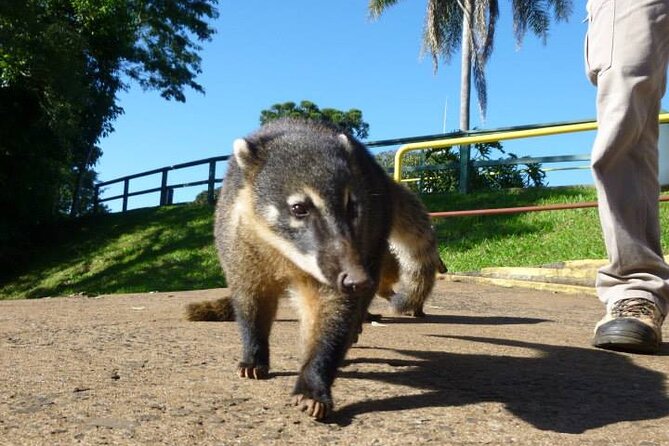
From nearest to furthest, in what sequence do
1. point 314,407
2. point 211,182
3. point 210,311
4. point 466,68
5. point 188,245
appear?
→ point 314,407, point 210,311, point 188,245, point 211,182, point 466,68

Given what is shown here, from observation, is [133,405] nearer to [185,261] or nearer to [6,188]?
[185,261]

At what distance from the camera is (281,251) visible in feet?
9.07

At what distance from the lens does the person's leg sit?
138 inches

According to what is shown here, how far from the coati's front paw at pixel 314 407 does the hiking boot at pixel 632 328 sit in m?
1.79

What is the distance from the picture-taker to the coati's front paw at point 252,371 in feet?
9.43

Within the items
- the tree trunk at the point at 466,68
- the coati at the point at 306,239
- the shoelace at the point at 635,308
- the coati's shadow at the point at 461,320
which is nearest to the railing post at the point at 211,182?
the tree trunk at the point at 466,68

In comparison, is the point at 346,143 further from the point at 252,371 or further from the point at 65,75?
the point at 65,75

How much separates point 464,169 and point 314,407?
13.3 m

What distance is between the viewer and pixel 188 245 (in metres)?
16.1

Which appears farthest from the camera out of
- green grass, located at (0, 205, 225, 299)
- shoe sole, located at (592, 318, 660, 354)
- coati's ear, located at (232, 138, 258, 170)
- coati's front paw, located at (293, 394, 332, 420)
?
green grass, located at (0, 205, 225, 299)

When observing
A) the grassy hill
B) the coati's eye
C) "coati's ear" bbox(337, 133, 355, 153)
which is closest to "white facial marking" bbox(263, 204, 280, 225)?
the coati's eye

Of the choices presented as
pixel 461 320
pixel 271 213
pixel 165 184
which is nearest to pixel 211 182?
pixel 165 184

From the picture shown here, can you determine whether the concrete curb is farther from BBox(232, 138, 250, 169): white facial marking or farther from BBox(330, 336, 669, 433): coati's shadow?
BBox(232, 138, 250, 169): white facial marking

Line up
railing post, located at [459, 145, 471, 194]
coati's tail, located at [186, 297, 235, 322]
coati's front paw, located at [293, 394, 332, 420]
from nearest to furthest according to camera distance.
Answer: coati's front paw, located at [293, 394, 332, 420] → coati's tail, located at [186, 297, 235, 322] → railing post, located at [459, 145, 471, 194]
